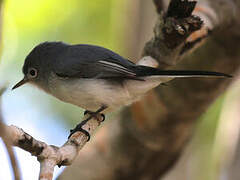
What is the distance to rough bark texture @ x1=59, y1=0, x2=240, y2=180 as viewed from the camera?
4484mm

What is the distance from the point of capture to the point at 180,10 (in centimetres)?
314

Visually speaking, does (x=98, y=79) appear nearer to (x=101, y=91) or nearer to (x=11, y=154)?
(x=101, y=91)

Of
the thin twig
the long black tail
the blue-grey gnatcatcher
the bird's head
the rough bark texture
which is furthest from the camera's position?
the rough bark texture

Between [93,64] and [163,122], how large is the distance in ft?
4.34

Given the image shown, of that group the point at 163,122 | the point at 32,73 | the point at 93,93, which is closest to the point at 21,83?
the point at 32,73

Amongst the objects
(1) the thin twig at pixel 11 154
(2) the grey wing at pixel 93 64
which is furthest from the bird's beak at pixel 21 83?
(1) the thin twig at pixel 11 154

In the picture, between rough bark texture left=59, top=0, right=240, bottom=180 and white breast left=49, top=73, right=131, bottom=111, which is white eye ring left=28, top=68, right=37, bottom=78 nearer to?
white breast left=49, top=73, right=131, bottom=111

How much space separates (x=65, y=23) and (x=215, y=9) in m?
3.21

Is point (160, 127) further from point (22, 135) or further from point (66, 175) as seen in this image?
point (22, 135)

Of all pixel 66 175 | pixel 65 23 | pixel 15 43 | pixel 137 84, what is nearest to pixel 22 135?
pixel 137 84

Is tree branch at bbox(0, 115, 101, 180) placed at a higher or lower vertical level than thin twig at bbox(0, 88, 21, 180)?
higher

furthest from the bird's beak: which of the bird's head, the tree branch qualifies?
the tree branch

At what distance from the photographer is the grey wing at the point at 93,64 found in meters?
3.52

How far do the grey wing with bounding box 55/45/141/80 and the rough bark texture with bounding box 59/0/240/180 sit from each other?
105 cm
